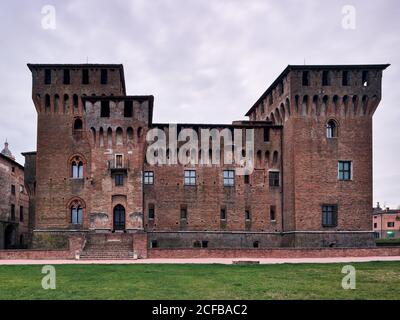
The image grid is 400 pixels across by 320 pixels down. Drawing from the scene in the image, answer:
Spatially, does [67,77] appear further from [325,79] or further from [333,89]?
[333,89]

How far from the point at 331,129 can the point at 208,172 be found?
1109 cm

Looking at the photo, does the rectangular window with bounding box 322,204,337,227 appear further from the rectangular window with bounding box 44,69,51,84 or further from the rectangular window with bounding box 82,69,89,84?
the rectangular window with bounding box 44,69,51,84

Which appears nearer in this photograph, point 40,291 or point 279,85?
point 40,291

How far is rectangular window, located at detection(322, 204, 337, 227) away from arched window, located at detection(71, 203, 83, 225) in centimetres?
2036

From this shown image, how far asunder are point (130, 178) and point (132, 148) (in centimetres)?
247

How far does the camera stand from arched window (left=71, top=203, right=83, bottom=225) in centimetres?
3569

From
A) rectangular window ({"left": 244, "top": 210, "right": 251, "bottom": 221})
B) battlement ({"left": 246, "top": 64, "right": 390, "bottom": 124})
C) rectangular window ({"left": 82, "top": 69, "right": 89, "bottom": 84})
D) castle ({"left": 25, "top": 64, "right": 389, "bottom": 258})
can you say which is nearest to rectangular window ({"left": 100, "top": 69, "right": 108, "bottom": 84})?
castle ({"left": 25, "top": 64, "right": 389, "bottom": 258})

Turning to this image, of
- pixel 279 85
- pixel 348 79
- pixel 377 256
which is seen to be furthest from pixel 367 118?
pixel 377 256

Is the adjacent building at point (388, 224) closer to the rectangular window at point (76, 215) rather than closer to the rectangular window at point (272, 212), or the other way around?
the rectangular window at point (272, 212)

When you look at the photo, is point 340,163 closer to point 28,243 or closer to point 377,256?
point 377,256

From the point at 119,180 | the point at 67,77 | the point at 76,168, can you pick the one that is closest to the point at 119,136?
the point at 119,180

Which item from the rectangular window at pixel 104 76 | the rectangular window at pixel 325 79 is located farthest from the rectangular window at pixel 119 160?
the rectangular window at pixel 325 79

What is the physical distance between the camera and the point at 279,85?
37.8 metres

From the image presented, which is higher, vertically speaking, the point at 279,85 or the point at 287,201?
the point at 279,85
